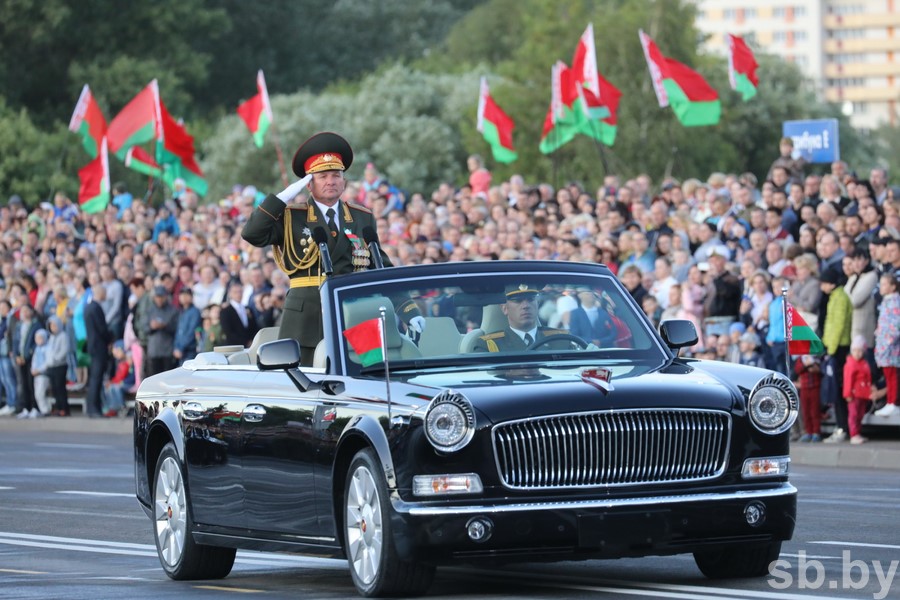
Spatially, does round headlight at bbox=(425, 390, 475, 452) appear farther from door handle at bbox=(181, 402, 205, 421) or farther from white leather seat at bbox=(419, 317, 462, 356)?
door handle at bbox=(181, 402, 205, 421)

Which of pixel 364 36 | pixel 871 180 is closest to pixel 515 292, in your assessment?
pixel 871 180

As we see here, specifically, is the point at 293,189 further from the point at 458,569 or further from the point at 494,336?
the point at 458,569

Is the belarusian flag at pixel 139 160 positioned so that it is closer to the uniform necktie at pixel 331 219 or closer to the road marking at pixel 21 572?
the uniform necktie at pixel 331 219

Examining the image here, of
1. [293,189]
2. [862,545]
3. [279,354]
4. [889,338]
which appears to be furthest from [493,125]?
[279,354]

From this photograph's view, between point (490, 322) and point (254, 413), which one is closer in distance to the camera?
point (490, 322)

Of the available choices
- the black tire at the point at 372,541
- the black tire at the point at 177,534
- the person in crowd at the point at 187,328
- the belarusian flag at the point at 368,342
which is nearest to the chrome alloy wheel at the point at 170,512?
the black tire at the point at 177,534

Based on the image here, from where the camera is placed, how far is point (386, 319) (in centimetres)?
1097

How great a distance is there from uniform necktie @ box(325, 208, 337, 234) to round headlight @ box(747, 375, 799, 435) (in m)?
3.30

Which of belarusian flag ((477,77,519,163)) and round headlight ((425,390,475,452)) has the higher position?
belarusian flag ((477,77,519,163))

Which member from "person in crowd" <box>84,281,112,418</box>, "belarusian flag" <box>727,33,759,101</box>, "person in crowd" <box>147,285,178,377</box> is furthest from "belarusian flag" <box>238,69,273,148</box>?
"belarusian flag" <box>727,33,759,101</box>

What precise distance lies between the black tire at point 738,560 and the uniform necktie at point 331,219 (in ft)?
10.6

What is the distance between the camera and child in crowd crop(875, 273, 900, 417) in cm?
2134

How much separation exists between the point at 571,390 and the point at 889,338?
12.3 meters

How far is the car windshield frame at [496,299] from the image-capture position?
10.7m
